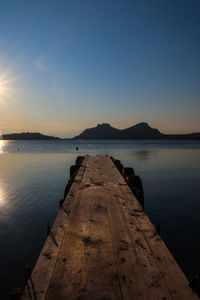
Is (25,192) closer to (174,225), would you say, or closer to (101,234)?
(174,225)

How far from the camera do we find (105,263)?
112 inches

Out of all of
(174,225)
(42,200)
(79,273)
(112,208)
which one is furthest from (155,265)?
(42,200)

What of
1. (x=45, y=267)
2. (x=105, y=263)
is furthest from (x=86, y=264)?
(x=45, y=267)

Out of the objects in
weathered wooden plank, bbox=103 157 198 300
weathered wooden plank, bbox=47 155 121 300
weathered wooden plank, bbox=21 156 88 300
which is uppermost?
weathered wooden plank, bbox=21 156 88 300

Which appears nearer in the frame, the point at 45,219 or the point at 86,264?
the point at 86,264

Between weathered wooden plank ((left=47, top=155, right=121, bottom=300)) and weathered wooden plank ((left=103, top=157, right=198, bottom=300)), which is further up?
weathered wooden plank ((left=47, top=155, right=121, bottom=300))

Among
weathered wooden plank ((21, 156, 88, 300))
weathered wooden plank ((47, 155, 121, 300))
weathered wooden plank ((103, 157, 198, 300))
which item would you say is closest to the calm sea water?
weathered wooden plank ((21, 156, 88, 300))

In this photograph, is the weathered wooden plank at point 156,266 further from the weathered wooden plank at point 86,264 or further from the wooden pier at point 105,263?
the weathered wooden plank at point 86,264

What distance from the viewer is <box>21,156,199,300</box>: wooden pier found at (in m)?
2.31

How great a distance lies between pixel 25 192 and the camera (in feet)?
54.3

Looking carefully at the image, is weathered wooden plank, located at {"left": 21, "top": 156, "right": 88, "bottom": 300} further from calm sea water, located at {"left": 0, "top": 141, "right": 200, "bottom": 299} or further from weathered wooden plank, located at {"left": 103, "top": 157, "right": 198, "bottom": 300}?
calm sea water, located at {"left": 0, "top": 141, "right": 200, "bottom": 299}

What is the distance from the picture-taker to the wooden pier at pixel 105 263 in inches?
91.0

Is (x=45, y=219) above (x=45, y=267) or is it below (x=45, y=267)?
below

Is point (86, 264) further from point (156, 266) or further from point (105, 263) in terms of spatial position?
point (156, 266)
